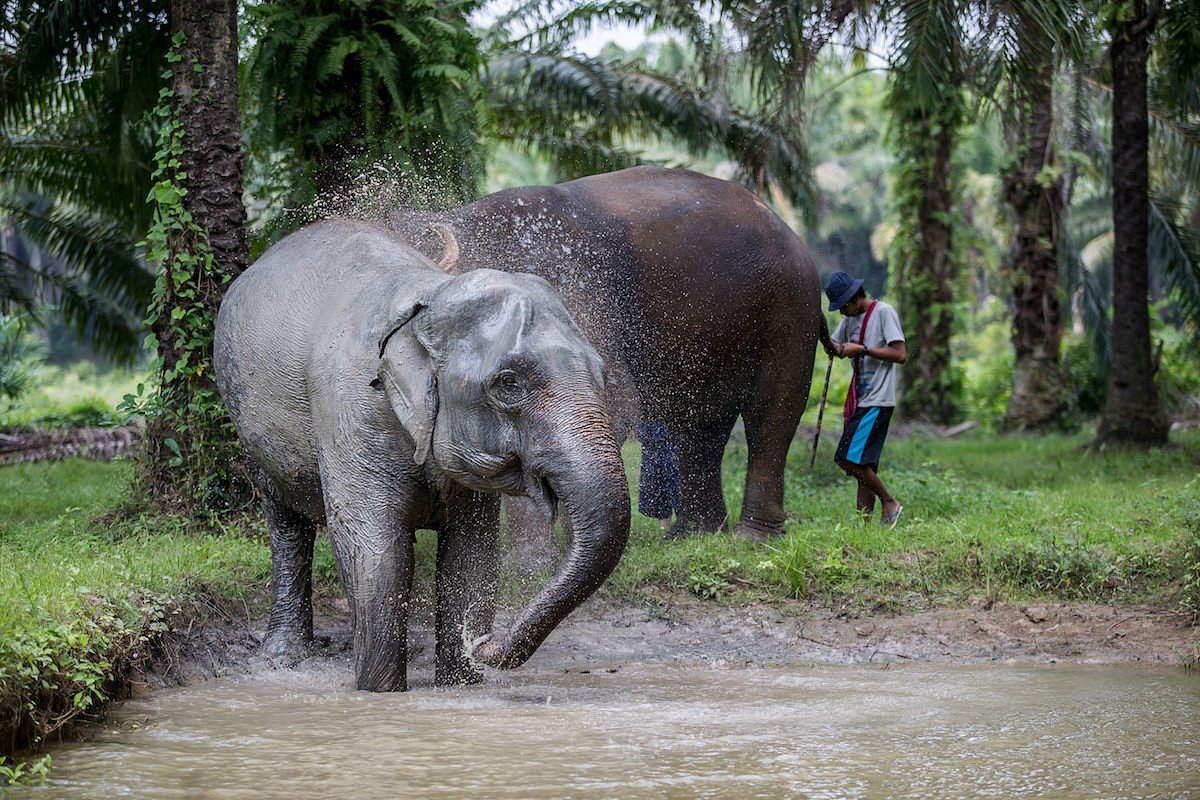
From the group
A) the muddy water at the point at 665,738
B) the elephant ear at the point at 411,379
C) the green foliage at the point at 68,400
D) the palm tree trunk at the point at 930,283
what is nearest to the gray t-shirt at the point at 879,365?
the muddy water at the point at 665,738

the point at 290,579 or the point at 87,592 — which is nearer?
the point at 87,592

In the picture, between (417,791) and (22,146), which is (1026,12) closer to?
(417,791)

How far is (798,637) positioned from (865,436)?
80.6 inches

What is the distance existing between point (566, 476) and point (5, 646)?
2100mm

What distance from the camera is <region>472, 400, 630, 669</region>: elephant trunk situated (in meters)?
5.12

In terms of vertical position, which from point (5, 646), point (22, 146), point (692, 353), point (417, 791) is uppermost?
point (22, 146)

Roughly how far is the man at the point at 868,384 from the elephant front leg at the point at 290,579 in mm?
3585

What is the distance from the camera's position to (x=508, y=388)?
5387mm

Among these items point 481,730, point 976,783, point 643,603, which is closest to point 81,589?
point 481,730

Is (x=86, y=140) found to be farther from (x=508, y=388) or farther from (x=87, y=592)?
(x=508, y=388)

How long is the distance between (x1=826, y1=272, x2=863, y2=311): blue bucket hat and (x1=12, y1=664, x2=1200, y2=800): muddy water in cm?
318

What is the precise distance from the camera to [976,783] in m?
4.62

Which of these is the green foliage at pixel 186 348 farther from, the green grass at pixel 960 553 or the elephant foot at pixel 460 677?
the elephant foot at pixel 460 677

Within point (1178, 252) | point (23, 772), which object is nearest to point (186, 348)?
point (23, 772)
